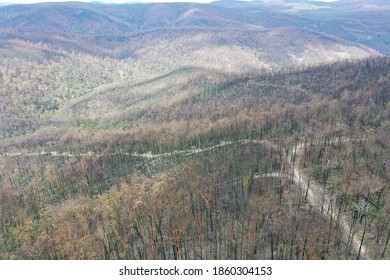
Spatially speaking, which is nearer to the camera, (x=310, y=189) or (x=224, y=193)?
(x=310, y=189)

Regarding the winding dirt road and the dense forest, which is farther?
the winding dirt road

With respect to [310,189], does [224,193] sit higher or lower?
lower

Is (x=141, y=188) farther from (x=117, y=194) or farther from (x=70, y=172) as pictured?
(x=70, y=172)

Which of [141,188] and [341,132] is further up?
[341,132]

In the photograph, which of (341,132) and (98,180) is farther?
(98,180)

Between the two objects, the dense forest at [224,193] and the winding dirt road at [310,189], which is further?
the winding dirt road at [310,189]

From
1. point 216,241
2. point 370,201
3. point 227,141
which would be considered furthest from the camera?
point 227,141

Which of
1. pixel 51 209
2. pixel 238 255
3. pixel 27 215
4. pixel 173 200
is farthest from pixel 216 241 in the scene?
pixel 27 215

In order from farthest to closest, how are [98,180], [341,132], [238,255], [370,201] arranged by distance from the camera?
[98,180]
[341,132]
[370,201]
[238,255]

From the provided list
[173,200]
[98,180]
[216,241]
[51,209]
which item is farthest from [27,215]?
[216,241]

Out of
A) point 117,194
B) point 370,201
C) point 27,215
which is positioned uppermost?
point 370,201
